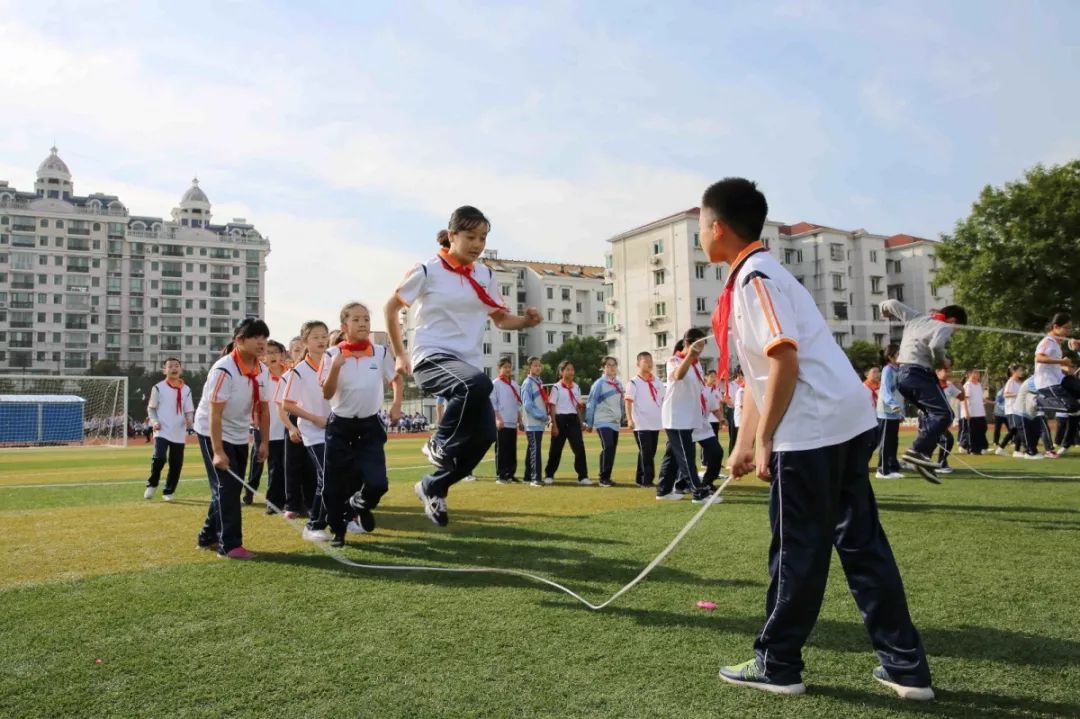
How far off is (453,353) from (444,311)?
32cm

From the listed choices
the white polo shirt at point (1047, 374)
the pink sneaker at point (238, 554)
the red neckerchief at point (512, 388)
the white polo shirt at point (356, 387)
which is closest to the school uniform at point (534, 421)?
the red neckerchief at point (512, 388)

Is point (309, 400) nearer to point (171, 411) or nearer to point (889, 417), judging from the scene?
point (171, 411)

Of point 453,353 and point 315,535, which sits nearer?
point 453,353

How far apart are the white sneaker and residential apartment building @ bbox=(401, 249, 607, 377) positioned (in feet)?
280

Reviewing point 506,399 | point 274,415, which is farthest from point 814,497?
point 506,399

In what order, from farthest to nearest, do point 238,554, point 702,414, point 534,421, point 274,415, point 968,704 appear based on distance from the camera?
point 534,421, point 274,415, point 702,414, point 238,554, point 968,704

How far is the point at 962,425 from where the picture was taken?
20.1 metres

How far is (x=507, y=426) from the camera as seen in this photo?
611 inches

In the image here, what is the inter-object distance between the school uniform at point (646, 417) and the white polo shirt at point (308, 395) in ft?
20.4

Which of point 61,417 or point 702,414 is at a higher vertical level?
point 61,417

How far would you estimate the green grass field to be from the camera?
3242 mm

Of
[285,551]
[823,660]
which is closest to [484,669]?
[823,660]

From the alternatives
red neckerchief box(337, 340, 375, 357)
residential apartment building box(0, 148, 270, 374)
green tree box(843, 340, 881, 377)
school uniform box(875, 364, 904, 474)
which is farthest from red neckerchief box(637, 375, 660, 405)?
residential apartment building box(0, 148, 270, 374)

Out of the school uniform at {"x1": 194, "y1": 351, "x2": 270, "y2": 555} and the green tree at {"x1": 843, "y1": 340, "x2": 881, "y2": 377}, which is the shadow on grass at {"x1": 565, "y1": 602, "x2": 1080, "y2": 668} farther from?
the green tree at {"x1": 843, "y1": 340, "x2": 881, "y2": 377}
